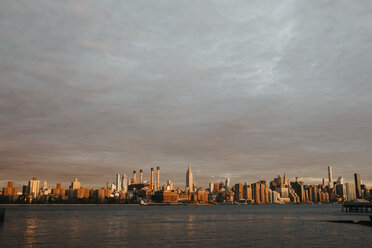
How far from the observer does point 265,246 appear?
157 feet

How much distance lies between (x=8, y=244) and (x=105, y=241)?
47.4 feet

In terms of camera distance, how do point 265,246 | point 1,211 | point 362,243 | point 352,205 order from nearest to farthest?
1. point 265,246
2. point 362,243
3. point 1,211
4. point 352,205

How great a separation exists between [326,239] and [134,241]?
34.0 m

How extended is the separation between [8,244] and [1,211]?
52516 mm

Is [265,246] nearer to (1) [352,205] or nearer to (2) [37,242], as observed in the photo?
(2) [37,242]

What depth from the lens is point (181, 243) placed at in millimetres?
50438

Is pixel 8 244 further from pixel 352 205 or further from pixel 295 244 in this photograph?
pixel 352 205

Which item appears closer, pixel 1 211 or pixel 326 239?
pixel 326 239

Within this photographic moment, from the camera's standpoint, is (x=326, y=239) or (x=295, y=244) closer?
(x=295, y=244)

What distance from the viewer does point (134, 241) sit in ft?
173

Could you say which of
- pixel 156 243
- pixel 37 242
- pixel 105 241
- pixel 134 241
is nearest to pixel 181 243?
pixel 156 243

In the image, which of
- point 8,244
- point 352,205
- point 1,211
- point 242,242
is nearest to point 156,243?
point 242,242

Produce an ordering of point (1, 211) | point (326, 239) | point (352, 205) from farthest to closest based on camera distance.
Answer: point (352, 205)
point (1, 211)
point (326, 239)

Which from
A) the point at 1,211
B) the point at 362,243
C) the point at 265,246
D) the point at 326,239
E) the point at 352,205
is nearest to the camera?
the point at 265,246
